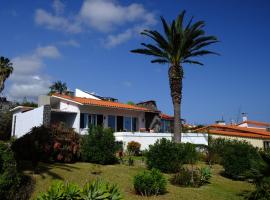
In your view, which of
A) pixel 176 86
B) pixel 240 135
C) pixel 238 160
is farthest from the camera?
pixel 240 135

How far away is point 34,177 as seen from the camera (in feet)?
45.7

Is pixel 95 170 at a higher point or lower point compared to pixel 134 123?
lower

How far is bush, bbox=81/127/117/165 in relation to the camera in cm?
1942

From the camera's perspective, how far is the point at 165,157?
61.4 feet

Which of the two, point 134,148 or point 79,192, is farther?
point 134,148

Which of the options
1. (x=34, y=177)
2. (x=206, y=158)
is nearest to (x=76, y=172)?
(x=34, y=177)

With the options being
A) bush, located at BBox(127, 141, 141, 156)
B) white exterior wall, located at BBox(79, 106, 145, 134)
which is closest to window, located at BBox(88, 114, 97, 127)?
white exterior wall, located at BBox(79, 106, 145, 134)

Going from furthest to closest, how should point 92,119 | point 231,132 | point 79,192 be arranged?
point 231,132 → point 92,119 → point 79,192

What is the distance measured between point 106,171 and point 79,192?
821 centimetres

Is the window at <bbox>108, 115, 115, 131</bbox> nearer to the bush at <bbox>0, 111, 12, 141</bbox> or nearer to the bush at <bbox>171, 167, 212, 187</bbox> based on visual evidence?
the bush at <bbox>0, 111, 12, 141</bbox>

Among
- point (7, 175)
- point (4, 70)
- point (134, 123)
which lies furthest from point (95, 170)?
point (4, 70)

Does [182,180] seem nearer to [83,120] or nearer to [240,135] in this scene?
[83,120]

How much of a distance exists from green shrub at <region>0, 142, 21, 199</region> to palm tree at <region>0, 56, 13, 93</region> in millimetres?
39275

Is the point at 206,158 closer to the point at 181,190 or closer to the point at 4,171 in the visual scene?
the point at 181,190
